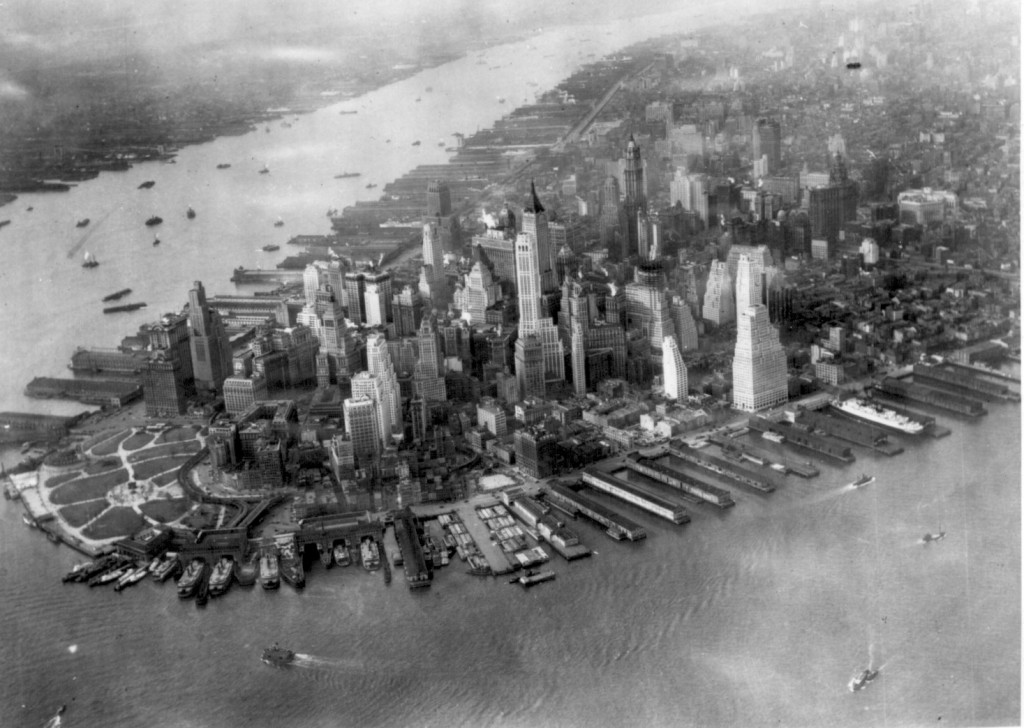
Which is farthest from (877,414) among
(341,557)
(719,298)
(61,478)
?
(61,478)

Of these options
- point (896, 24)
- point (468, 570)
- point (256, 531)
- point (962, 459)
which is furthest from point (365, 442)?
point (896, 24)

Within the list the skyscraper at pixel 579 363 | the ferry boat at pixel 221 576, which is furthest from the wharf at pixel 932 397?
the ferry boat at pixel 221 576

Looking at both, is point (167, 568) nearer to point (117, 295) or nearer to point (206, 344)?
point (206, 344)

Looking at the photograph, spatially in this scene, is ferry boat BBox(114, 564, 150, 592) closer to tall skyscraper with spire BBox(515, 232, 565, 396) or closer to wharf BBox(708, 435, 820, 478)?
tall skyscraper with spire BBox(515, 232, 565, 396)

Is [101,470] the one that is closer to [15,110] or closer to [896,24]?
[15,110]

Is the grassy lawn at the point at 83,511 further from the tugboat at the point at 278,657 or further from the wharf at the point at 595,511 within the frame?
the wharf at the point at 595,511

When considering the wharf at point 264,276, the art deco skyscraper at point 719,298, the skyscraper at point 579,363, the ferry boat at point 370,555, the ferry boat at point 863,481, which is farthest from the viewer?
the wharf at point 264,276

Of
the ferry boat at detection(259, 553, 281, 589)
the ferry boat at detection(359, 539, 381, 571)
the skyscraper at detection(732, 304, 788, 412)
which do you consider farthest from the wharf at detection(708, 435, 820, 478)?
the ferry boat at detection(259, 553, 281, 589)
